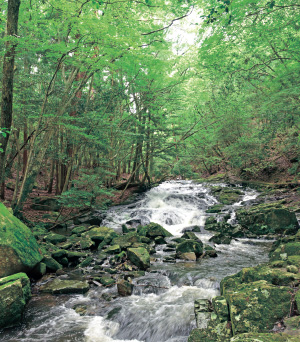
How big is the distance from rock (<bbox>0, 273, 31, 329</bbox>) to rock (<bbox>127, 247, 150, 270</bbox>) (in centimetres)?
292

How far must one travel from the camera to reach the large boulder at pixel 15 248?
426cm

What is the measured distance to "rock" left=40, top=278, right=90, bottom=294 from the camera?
16.0 feet

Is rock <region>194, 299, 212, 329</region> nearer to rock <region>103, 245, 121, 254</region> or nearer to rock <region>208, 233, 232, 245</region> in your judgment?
rock <region>103, 245, 121, 254</region>

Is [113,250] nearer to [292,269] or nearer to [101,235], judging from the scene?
[101,235]

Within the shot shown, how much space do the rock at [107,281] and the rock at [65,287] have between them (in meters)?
0.35

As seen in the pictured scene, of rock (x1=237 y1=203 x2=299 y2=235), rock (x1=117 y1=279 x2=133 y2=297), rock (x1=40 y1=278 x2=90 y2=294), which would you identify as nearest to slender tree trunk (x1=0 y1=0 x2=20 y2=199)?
rock (x1=40 y1=278 x2=90 y2=294)

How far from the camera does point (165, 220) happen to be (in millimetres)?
12156

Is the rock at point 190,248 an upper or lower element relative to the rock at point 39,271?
lower

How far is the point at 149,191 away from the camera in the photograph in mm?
17906

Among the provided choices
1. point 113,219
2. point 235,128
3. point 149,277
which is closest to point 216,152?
point 235,128

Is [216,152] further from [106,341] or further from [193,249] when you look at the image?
[106,341]

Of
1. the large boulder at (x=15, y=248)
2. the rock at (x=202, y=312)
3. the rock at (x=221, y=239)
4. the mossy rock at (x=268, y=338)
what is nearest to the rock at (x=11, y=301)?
the large boulder at (x=15, y=248)

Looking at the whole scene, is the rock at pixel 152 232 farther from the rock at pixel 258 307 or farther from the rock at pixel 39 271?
the rock at pixel 258 307

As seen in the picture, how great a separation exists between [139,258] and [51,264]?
7.37ft
